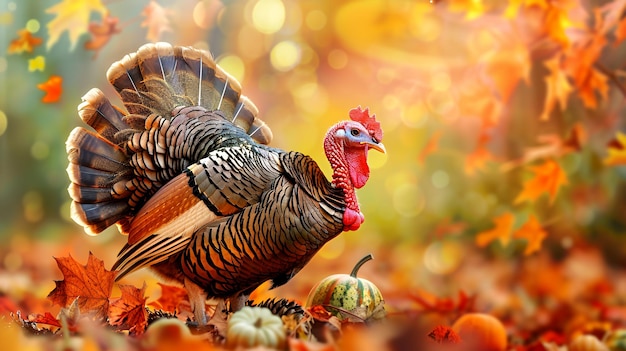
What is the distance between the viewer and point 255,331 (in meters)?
1.07

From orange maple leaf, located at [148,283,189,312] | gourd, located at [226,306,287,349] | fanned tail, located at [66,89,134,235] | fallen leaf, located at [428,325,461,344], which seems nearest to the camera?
gourd, located at [226,306,287,349]

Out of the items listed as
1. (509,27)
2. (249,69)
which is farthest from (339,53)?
(509,27)

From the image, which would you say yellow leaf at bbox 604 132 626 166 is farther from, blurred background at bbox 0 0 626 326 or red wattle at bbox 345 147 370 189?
red wattle at bbox 345 147 370 189

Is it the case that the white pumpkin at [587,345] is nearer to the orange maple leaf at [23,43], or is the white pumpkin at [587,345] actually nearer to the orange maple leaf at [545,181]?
the orange maple leaf at [545,181]

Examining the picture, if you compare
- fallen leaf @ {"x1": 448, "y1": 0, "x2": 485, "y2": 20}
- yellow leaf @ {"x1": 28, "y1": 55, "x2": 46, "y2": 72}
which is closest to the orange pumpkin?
fallen leaf @ {"x1": 448, "y1": 0, "x2": 485, "y2": 20}

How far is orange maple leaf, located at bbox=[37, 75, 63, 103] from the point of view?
2.15m

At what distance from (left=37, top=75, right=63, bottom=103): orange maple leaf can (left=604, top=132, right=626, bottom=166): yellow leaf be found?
77.7 inches

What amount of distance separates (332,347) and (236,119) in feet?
2.47

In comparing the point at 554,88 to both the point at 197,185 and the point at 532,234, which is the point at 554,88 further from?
the point at 197,185

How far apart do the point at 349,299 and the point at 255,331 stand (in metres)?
0.39

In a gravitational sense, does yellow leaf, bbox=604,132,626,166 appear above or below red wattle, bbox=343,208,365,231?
below

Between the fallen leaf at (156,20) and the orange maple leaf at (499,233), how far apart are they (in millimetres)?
1331

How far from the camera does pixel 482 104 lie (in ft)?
7.56

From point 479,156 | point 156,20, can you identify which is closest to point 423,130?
point 479,156
